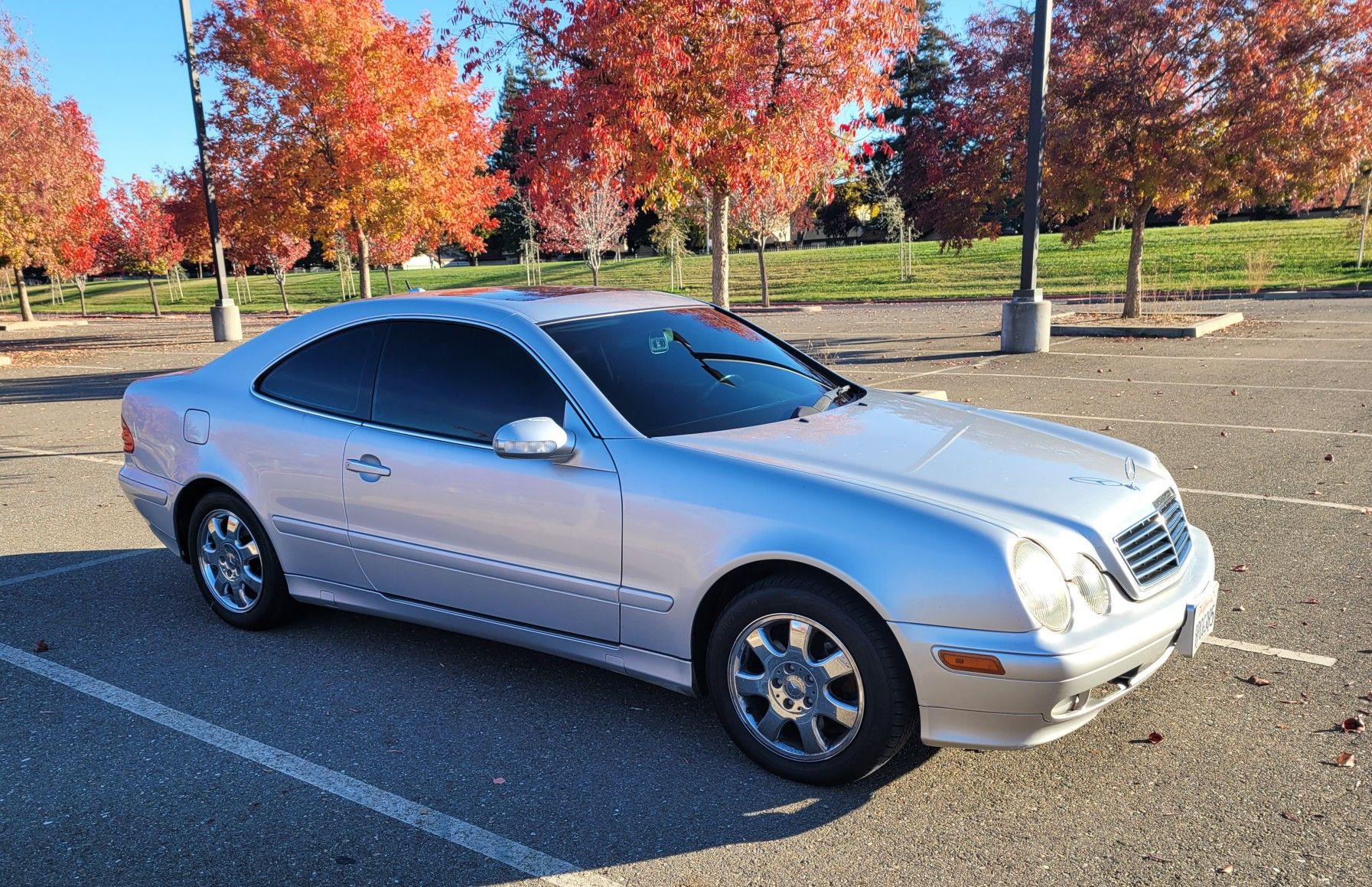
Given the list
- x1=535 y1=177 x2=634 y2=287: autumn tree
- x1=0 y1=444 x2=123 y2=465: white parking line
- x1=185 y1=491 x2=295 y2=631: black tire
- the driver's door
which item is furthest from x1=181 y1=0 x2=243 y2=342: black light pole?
x1=535 y1=177 x2=634 y2=287: autumn tree

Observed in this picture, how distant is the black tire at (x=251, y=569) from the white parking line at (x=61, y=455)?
4.83 metres

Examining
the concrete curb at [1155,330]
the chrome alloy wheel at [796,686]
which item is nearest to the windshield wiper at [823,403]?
the chrome alloy wheel at [796,686]

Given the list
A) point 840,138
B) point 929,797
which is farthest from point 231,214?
point 929,797

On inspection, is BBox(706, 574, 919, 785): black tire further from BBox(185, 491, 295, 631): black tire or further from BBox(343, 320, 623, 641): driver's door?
BBox(185, 491, 295, 631): black tire

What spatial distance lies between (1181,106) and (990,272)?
2141 centimetres

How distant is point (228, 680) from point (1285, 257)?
35420 millimetres

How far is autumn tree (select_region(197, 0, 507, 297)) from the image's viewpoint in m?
18.2

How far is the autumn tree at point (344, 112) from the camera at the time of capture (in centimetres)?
1820

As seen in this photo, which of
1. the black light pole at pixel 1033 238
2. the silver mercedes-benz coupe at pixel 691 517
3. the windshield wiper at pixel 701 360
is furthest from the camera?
the black light pole at pixel 1033 238

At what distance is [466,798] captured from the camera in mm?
3361

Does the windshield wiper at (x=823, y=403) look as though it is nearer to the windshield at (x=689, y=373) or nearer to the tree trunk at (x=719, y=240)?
the windshield at (x=689, y=373)

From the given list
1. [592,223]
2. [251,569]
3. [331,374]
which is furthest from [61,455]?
[592,223]

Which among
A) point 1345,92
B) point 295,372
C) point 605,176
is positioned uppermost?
point 1345,92

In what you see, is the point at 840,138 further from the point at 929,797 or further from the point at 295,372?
Result: the point at 929,797
